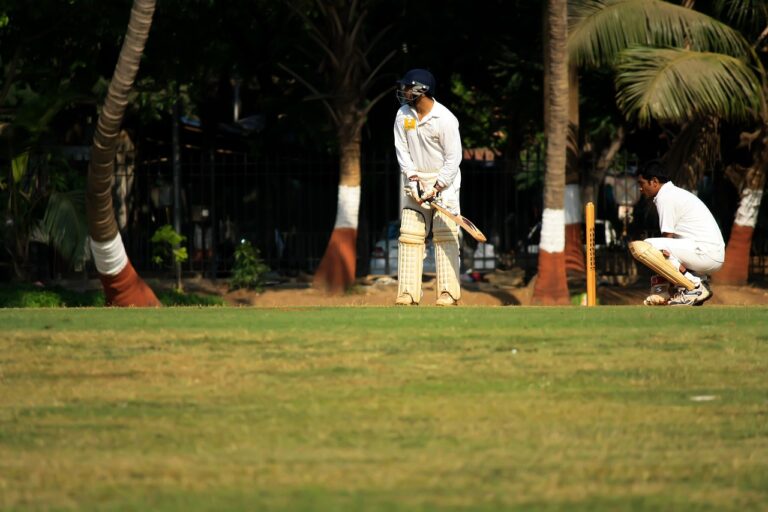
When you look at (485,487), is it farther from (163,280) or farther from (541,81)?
(541,81)

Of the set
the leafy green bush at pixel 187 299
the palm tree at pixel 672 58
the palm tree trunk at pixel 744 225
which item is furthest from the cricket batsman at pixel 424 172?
the palm tree trunk at pixel 744 225

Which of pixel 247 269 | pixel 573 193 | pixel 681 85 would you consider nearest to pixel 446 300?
pixel 681 85

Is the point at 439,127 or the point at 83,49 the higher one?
the point at 83,49

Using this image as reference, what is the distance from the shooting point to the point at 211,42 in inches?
966

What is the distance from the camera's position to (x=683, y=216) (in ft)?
41.5

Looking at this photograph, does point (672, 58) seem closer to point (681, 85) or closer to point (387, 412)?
point (681, 85)

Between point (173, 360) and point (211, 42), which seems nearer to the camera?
point (173, 360)

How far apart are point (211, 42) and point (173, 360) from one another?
676 inches

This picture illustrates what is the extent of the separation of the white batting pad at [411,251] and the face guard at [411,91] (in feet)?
2.91

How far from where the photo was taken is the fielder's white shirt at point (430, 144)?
38.1 ft

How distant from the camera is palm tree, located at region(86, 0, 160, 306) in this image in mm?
17328

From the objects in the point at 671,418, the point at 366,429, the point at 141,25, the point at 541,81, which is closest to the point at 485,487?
the point at 366,429

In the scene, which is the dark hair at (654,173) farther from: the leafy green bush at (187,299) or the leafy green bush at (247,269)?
the leafy green bush at (247,269)

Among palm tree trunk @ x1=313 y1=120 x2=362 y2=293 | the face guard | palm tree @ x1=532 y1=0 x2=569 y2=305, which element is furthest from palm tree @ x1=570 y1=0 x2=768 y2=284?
the face guard
